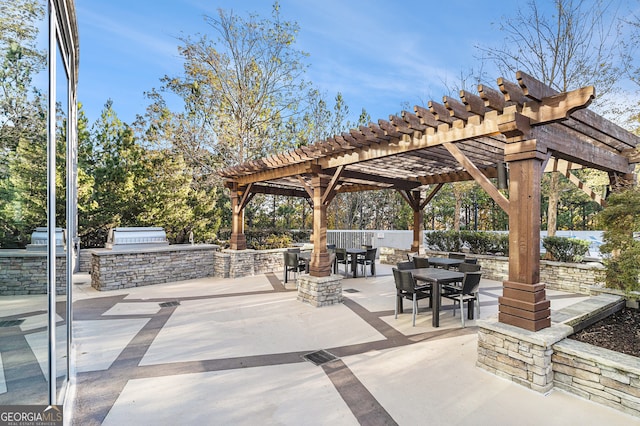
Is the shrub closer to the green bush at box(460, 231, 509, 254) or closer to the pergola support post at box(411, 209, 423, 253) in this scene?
the green bush at box(460, 231, 509, 254)

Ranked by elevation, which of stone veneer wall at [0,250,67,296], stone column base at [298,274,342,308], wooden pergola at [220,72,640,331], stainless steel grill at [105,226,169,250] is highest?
wooden pergola at [220,72,640,331]

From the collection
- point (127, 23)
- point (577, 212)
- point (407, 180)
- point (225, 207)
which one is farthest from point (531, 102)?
point (577, 212)

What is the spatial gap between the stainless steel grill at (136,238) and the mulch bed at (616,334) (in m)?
8.45

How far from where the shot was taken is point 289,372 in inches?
124

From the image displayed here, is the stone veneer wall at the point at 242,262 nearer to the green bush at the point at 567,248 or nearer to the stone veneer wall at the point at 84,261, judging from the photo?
the stone veneer wall at the point at 84,261

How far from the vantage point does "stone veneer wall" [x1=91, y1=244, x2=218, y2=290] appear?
22.6ft

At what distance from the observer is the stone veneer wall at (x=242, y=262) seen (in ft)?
27.7

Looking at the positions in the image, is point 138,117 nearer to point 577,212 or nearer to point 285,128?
point 285,128

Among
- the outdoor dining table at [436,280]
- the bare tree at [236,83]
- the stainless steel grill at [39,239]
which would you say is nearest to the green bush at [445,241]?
the outdoor dining table at [436,280]

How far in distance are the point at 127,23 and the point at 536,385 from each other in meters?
11.2

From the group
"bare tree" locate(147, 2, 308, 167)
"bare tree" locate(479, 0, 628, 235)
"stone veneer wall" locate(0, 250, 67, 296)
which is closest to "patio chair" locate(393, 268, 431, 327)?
"stone veneer wall" locate(0, 250, 67, 296)

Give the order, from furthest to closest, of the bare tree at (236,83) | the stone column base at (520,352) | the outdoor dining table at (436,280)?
the bare tree at (236,83)
the outdoor dining table at (436,280)
the stone column base at (520,352)

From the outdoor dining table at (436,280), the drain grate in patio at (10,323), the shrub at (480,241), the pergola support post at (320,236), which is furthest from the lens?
the shrub at (480,241)

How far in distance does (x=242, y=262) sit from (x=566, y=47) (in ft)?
34.1
